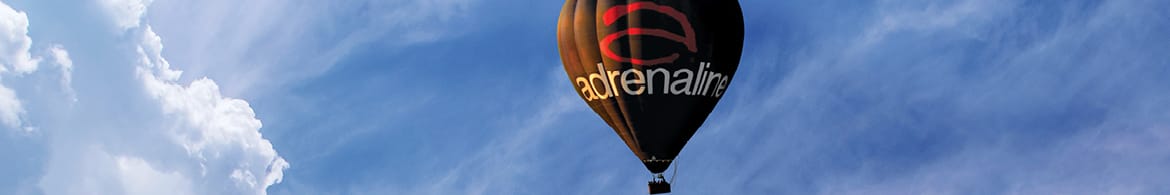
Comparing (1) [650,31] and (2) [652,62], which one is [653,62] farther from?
(1) [650,31]

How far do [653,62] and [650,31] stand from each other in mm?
1127

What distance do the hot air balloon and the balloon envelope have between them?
0.03 metres

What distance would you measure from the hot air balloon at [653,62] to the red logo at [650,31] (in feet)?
0.11

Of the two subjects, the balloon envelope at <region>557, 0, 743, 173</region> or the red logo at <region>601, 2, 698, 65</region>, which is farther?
the balloon envelope at <region>557, 0, 743, 173</region>

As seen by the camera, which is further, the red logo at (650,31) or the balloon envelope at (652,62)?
the balloon envelope at (652,62)

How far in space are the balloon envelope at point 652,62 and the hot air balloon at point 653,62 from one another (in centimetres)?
3

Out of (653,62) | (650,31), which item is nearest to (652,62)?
(653,62)

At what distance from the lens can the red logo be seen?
1886 inches

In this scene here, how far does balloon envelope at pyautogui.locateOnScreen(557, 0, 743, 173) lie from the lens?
158ft

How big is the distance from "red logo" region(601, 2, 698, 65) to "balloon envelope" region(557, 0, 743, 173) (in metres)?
0.03

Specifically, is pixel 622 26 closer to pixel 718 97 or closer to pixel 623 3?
pixel 623 3

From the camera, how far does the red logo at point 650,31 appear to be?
4791cm

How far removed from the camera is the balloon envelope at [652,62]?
158 ft

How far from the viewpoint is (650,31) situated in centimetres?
4788
